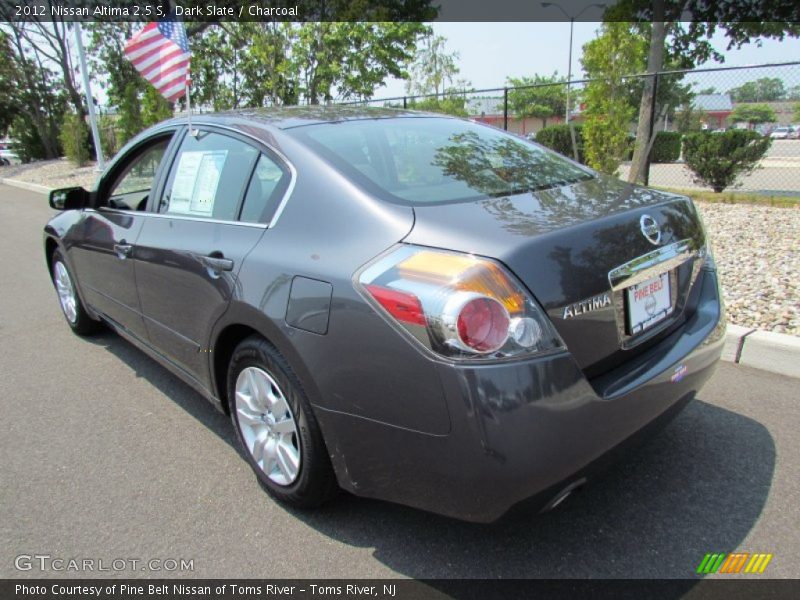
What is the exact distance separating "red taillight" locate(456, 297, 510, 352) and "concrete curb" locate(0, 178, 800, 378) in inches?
95.2

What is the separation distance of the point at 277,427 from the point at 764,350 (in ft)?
9.94

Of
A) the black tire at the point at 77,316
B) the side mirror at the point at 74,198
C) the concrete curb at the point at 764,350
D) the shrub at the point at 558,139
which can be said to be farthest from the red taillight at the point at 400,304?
the shrub at the point at 558,139

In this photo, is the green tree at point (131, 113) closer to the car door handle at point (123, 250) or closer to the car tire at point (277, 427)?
the car door handle at point (123, 250)

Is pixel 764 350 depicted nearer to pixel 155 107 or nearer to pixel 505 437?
pixel 505 437

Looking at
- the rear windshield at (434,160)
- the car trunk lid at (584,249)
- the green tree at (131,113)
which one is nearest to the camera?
the car trunk lid at (584,249)

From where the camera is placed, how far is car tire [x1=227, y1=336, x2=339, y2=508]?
219 centimetres

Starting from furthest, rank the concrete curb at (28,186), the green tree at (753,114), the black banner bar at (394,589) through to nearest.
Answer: the concrete curb at (28,186) < the green tree at (753,114) < the black banner bar at (394,589)

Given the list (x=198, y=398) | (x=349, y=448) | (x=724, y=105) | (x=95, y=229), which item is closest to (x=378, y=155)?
(x=349, y=448)

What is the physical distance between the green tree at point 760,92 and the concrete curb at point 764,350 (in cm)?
924

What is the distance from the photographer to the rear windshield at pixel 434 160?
229cm

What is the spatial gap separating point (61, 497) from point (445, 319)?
2.09 metres

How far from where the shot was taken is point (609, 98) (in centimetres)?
963

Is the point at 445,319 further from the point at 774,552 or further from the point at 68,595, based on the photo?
the point at 68,595


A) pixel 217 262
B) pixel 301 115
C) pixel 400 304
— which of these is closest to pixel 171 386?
pixel 217 262
